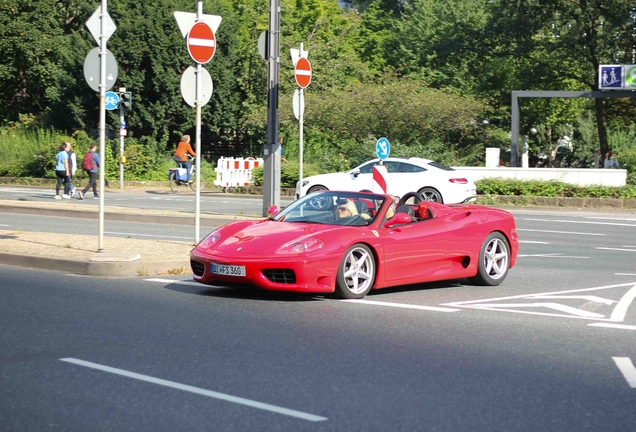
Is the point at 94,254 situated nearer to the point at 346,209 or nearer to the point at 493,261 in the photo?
the point at 346,209

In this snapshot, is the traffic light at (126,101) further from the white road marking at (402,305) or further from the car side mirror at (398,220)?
the white road marking at (402,305)

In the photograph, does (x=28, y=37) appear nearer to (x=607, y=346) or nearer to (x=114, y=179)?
(x=114, y=179)

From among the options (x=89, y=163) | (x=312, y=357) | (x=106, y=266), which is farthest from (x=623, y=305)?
(x=89, y=163)

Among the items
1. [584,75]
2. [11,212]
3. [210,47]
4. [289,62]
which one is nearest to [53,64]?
[289,62]

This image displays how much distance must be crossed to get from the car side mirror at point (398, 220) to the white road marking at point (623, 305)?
2337 mm

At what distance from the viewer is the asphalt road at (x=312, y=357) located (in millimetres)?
5664

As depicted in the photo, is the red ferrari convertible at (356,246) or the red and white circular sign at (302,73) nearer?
the red ferrari convertible at (356,246)

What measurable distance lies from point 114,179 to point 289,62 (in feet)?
46.1

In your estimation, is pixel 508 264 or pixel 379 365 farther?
pixel 508 264

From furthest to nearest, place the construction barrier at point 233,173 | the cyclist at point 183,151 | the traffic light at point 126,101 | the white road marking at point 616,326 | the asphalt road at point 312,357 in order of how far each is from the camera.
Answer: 1. the traffic light at point 126,101
2. the construction barrier at point 233,173
3. the cyclist at point 183,151
4. the white road marking at point 616,326
5. the asphalt road at point 312,357

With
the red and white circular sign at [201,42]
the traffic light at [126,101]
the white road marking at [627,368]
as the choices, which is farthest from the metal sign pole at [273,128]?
the traffic light at [126,101]

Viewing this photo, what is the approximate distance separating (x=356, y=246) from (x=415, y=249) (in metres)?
0.94

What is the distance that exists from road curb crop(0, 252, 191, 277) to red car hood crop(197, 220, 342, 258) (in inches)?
67.9

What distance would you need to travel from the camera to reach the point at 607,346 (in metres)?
8.09
